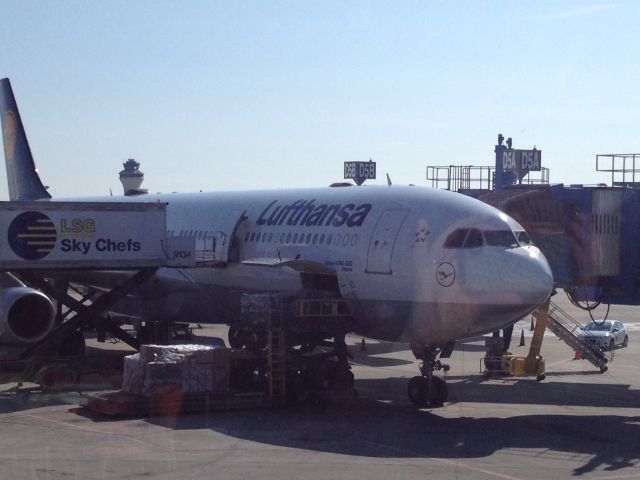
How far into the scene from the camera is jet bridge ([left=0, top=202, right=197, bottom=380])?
2661 cm

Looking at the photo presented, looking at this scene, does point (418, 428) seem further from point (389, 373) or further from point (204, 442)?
point (389, 373)

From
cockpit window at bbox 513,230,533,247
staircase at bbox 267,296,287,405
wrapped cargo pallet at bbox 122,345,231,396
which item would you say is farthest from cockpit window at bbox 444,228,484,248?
wrapped cargo pallet at bbox 122,345,231,396

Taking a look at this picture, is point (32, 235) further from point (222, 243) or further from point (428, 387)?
point (428, 387)

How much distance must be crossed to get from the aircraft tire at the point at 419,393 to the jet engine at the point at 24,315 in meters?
10.8

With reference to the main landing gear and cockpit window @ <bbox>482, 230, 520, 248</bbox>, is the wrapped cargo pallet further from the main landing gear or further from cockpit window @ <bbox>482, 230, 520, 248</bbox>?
cockpit window @ <bbox>482, 230, 520, 248</bbox>

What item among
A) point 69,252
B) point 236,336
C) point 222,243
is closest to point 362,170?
point 222,243

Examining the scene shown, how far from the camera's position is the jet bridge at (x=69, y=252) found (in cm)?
2661

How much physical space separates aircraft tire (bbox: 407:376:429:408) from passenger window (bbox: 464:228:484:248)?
3486 mm

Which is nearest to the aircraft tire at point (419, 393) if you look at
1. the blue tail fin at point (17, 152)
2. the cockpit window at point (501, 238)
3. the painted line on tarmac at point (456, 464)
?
the cockpit window at point (501, 238)

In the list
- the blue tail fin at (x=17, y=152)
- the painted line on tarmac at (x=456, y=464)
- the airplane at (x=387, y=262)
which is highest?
the blue tail fin at (x=17, y=152)

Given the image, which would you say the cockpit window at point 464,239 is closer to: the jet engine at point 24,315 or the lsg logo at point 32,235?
the lsg logo at point 32,235

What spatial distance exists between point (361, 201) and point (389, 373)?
23.9ft

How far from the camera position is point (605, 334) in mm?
41344

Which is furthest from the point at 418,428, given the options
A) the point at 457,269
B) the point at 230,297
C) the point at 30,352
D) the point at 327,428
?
the point at 30,352
